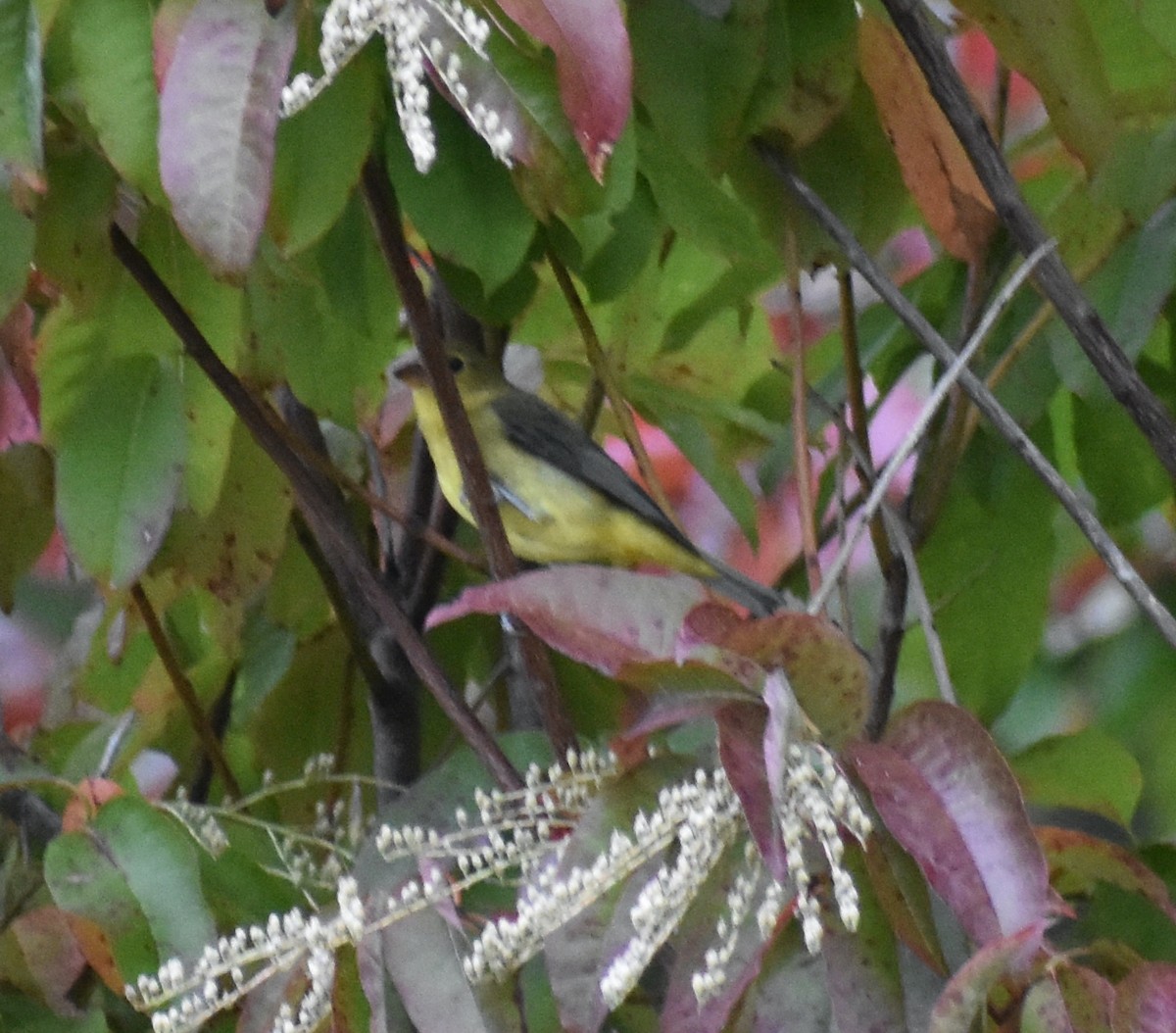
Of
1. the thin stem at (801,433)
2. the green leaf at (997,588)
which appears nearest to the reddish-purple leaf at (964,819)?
the thin stem at (801,433)

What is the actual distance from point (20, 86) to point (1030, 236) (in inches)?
27.2

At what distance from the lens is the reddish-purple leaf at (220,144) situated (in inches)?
36.3

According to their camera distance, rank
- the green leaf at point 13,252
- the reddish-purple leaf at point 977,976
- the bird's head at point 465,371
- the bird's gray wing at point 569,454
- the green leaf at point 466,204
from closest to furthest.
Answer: the reddish-purple leaf at point 977,976
the green leaf at point 13,252
the green leaf at point 466,204
the bird's head at point 465,371
the bird's gray wing at point 569,454

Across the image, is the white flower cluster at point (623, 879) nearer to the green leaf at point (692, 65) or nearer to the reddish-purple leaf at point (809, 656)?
the reddish-purple leaf at point (809, 656)

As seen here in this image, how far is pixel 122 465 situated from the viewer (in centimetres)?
135

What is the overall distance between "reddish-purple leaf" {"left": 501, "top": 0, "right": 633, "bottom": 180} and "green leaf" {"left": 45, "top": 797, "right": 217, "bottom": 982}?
22.7 inches

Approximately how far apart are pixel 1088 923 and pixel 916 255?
1.43m

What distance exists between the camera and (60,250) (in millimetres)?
1266

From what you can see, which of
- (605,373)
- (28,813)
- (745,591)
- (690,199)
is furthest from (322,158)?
(745,591)

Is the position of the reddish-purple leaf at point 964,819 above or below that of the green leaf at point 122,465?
below

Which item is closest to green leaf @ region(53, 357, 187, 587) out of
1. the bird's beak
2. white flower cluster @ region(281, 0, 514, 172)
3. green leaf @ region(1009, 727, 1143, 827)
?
white flower cluster @ region(281, 0, 514, 172)

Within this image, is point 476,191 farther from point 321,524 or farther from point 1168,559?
point 1168,559

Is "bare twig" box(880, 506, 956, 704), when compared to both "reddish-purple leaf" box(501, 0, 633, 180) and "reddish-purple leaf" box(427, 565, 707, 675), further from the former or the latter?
"reddish-purple leaf" box(501, 0, 633, 180)

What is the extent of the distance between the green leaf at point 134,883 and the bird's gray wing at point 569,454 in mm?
1402
